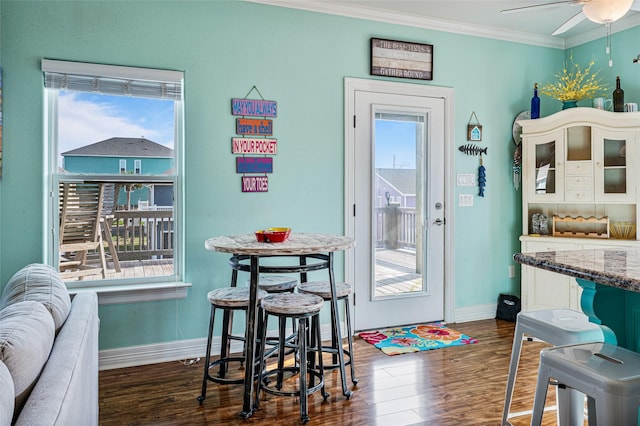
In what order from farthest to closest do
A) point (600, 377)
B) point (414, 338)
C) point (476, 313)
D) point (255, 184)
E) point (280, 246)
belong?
point (476, 313), point (414, 338), point (255, 184), point (280, 246), point (600, 377)

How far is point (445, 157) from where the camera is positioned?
4121 millimetres

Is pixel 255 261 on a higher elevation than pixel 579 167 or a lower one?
lower

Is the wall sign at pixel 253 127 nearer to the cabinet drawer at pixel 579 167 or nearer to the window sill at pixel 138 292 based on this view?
the window sill at pixel 138 292

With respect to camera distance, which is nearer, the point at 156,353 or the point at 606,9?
the point at 606,9

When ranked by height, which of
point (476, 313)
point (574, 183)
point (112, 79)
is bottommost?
point (476, 313)

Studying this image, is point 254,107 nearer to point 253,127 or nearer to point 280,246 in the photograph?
point 253,127

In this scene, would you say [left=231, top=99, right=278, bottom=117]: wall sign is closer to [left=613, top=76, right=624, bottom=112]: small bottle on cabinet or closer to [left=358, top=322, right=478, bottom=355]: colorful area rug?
[left=358, top=322, right=478, bottom=355]: colorful area rug

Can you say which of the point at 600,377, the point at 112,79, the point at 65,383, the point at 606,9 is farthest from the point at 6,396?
the point at 606,9

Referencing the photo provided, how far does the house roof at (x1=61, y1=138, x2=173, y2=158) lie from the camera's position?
310cm

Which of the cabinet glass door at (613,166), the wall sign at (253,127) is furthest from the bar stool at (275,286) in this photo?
the cabinet glass door at (613,166)

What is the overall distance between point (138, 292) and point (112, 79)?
1453 mm

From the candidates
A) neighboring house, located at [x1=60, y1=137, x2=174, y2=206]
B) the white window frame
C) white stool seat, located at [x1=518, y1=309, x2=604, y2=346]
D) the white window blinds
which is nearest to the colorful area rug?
white stool seat, located at [x1=518, y1=309, x2=604, y2=346]

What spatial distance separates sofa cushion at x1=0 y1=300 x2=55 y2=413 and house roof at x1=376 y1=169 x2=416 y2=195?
294cm

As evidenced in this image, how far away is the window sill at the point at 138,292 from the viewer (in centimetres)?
305
